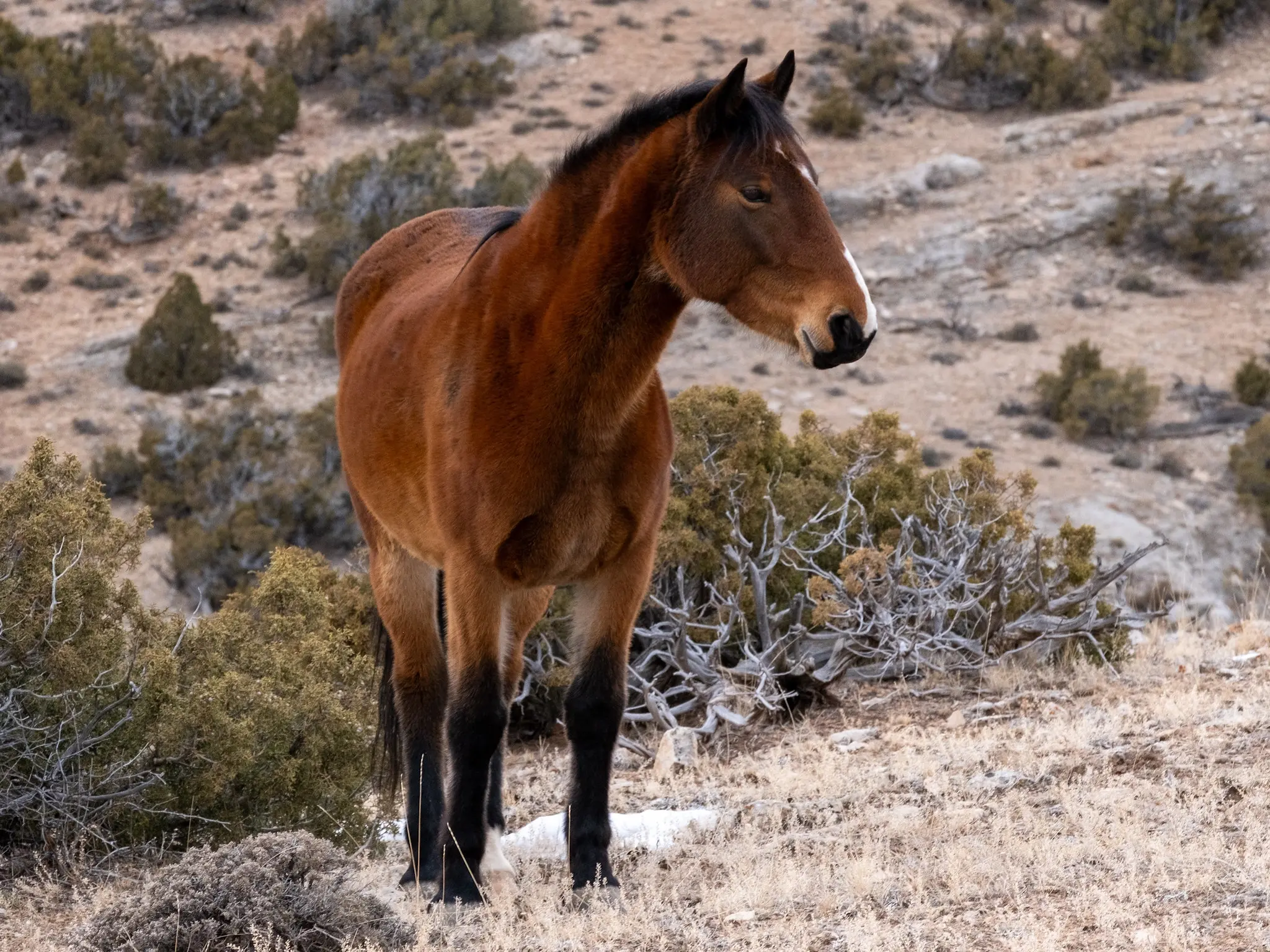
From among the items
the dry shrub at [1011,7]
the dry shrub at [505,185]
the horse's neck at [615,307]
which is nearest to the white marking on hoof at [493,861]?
the horse's neck at [615,307]

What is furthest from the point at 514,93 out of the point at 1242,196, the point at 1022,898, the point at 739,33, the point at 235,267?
the point at 1022,898

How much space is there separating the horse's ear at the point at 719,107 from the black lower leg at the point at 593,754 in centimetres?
183

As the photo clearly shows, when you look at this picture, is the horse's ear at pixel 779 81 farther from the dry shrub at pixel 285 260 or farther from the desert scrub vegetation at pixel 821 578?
the dry shrub at pixel 285 260

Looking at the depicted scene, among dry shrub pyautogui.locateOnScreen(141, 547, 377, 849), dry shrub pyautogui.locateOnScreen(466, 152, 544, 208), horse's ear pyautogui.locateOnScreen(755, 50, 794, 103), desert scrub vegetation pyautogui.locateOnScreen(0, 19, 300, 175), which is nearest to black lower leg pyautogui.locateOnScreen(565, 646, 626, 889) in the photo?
dry shrub pyautogui.locateOnScreen(141, 547, 377, 849)

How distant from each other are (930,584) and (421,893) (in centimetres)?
457

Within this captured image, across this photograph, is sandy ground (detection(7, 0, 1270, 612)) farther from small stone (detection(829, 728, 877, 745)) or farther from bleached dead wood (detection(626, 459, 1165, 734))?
small stone (detection(829, 728, 877, 745))

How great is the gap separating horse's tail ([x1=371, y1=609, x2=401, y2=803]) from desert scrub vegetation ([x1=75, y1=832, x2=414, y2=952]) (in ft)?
4.86

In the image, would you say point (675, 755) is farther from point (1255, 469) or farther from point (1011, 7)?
point (1011, 7)

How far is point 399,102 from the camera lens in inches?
1179

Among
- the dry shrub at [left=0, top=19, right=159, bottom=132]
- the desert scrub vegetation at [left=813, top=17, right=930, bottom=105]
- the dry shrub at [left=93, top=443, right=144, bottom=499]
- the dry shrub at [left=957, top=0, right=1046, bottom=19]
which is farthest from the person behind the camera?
the dry shrub at [left=957, top=0, right=1046, bottom=19]

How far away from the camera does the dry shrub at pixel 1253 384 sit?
21.5 metres

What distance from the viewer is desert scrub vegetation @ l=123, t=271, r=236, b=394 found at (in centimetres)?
2172

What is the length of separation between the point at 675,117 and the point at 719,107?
251 millimetres

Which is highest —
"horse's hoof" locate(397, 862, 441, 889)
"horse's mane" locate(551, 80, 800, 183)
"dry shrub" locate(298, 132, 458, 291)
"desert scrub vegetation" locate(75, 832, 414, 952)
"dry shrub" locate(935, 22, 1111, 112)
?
"horse's mane" locate(551, 80, 800, 183)
